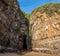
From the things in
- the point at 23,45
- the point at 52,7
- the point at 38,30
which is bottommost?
the point at 23,45

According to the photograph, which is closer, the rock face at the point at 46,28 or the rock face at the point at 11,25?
the rock face at the point at 11,25

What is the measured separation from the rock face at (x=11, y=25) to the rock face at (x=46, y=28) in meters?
1.79

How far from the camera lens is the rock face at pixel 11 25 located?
23.6m

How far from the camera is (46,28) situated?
86.9 ft

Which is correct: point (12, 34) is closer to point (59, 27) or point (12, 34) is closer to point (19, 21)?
point (19, 21)

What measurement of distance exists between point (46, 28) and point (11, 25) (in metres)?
4.68

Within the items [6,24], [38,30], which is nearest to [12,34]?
[6,24]

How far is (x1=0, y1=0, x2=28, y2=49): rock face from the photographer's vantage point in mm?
23625

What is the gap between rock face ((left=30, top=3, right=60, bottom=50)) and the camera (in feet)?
81.0

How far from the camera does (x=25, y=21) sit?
97.1ft

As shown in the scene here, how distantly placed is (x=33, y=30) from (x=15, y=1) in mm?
4910

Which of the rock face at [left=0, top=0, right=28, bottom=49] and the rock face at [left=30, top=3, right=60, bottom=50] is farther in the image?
the rock face at [left=30, top=3, right=60, bottom=50]

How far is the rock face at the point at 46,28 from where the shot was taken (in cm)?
2470

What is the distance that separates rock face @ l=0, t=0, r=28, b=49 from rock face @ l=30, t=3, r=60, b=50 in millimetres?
1789
